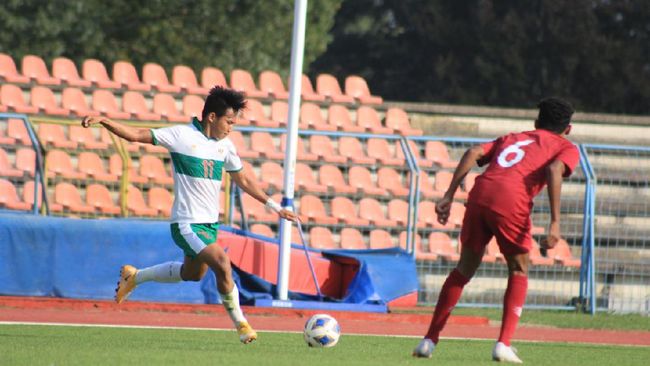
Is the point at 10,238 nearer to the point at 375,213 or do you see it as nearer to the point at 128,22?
the point at 375,213

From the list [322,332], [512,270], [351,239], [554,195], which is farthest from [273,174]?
[554,195]

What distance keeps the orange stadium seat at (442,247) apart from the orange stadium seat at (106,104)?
5.21m

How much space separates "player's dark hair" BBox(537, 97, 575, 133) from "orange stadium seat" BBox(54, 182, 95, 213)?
379 inches

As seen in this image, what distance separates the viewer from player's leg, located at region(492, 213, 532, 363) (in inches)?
381

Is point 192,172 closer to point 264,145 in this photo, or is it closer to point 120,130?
point 120,130

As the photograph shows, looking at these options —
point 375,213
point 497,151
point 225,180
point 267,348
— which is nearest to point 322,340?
point 267,348

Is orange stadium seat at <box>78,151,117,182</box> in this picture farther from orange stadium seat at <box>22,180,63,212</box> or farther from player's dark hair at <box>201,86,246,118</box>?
player's dark hair at <box>201,86,246,118</box>

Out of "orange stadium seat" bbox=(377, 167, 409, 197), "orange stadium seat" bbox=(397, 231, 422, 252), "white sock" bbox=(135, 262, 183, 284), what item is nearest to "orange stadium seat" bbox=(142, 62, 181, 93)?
"orange stadium seat" bbox=(377, 167, 409, 197)

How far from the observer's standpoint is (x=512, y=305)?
9797 mm

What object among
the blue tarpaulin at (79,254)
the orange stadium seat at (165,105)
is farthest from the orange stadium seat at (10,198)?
the orange stadium seat at (165,105)

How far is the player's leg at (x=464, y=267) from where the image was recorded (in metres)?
9.79

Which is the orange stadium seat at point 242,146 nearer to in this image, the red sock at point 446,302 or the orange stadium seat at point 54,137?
the orange stadium seat at point 54,137

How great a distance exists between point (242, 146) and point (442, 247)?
3.46m

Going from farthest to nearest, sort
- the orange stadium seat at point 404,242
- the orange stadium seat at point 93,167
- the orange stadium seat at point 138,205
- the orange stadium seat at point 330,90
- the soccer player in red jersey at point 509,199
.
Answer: the orange stadium seat at point 330,90 → the orange stadium seat at point 404,242 → the orange stadium seat at point 93,167 → the orange stadium seat at point 138,205 → the soccer player in red jersey at point 509,199
